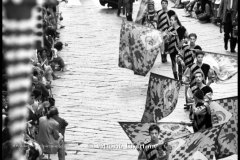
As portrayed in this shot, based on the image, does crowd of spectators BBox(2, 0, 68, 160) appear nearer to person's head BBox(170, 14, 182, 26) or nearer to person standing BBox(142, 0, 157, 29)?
person's head BBox(170, 14, 182, 26)

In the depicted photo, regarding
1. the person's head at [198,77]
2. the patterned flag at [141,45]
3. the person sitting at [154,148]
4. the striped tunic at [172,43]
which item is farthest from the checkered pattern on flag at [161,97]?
the striped tunic at [172,43]

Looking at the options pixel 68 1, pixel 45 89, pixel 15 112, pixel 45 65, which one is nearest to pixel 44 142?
pixel 45 89

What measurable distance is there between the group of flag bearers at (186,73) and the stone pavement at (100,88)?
106 cm

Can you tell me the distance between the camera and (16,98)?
184 cm

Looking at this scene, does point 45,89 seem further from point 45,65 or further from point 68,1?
point 68,1

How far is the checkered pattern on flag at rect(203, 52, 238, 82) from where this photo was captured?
A: 11648 mm

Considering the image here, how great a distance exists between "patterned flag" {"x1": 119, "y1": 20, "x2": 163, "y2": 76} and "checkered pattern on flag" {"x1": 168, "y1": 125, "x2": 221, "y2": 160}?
21.3 feet

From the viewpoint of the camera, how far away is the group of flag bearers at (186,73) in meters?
8.09

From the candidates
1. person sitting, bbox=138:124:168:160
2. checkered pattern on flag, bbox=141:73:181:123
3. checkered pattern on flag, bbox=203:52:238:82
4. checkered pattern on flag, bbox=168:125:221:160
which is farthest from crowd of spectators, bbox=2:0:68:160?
checkered pattern on flag, bbox=203:52:238:82

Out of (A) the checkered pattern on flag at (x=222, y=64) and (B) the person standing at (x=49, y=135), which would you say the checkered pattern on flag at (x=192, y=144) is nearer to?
(B) the person standing at (x=49, y=135)

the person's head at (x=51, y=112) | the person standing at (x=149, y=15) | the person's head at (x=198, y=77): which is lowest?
the person's head at (x=51, y=112)

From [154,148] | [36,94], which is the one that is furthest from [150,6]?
[154,148]

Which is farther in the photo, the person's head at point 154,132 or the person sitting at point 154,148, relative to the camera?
the person's head at point 154,132

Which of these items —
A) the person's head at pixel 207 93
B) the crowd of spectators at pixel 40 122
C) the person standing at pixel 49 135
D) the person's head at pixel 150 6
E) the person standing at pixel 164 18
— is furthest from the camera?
the person's head at pixel 150 6
